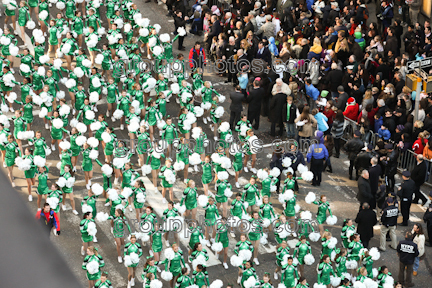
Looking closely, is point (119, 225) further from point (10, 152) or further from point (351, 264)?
point (351, 264)

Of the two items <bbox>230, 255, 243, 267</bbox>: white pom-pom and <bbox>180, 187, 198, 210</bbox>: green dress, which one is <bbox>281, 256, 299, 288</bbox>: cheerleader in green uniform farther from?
<bbox>180, 187, 198, 210</bbox>: green dress

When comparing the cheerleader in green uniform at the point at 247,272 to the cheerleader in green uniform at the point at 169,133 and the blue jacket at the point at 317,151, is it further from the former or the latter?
the cheerleader in green uniform at the point at 169,133

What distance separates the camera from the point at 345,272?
42.2 ft

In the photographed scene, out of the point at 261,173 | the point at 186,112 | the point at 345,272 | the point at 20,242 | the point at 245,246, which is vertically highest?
the point at 20,242

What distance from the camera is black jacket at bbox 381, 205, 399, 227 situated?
1330 cm

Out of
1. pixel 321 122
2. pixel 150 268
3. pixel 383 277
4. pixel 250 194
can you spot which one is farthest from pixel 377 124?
pixel 150 268

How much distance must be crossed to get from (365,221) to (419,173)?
2.25 m

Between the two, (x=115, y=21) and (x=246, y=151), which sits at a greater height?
(x=115, y=21)

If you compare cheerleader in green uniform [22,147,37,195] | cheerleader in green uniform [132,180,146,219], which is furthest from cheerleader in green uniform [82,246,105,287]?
cheerleader in green uniform [22,147,37,195]

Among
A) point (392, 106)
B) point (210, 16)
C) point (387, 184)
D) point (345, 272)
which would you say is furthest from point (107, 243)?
point (210, 16)

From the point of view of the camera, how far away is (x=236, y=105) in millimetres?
17812

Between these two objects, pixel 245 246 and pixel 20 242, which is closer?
pixel 20 242

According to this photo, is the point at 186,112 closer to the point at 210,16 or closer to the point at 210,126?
the point at 210,126

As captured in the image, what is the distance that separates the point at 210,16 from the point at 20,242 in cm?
2164
